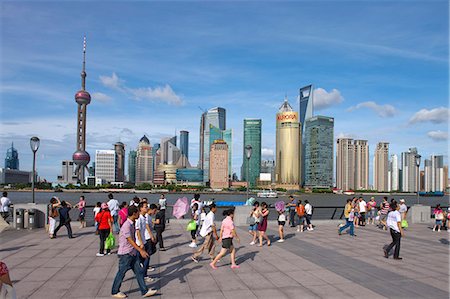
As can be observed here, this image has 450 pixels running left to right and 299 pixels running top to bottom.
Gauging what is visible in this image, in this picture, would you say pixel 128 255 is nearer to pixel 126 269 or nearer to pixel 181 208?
pixel 126 269

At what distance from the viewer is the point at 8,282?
211 inches

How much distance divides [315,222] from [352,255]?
11.0m

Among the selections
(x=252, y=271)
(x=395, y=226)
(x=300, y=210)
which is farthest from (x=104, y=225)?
(x=300, y=210)

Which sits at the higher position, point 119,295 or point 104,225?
point 104,225

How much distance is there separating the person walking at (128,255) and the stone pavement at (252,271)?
29cm

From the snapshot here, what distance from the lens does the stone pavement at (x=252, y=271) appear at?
8.84 metres

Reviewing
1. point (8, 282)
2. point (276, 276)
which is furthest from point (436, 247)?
point (8, 282)

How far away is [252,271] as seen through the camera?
10891 mm

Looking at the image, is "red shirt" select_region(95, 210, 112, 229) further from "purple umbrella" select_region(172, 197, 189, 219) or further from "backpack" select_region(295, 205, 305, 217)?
"backpack" select_region(295, 205, 305, 217)

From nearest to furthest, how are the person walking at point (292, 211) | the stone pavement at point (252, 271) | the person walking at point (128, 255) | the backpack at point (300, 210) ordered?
the person walking at point (128, 255)
the stone pavement at point (252, 271)
the backpack at point (300, 210)
the person walking at point (292, 211)

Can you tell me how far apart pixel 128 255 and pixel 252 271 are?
4082 mm

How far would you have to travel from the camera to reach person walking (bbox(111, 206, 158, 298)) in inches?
321

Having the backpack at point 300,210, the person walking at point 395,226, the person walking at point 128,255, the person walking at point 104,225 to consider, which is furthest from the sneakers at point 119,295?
the backpack at point 300,210

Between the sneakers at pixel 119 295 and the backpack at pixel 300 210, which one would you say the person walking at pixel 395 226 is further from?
the sneakers at pixel 119 295
